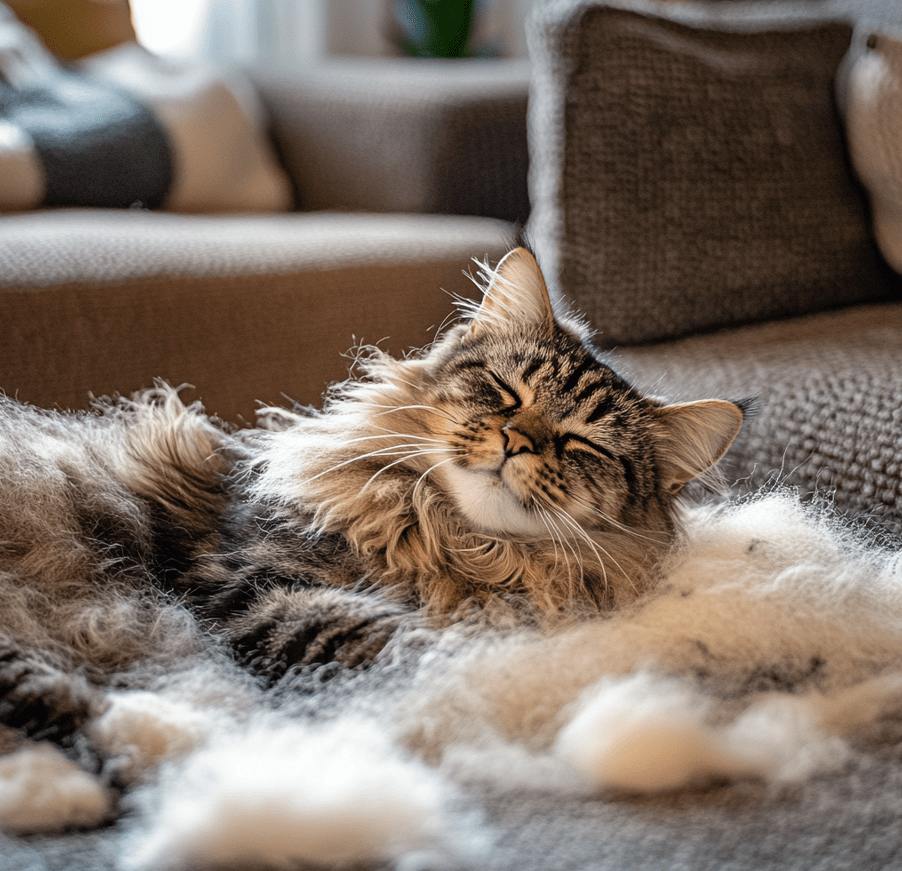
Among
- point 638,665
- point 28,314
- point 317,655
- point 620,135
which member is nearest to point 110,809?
point 317,655

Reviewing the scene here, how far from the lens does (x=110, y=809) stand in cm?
66

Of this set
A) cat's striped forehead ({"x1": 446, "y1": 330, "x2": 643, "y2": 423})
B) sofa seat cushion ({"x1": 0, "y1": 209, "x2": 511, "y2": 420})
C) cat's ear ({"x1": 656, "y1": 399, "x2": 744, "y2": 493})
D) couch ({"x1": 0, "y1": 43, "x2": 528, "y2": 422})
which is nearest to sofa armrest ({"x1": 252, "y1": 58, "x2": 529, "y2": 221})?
couch ({"x1": 0, "y1": 43, "x2": 528, "y2": 422})

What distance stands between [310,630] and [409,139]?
138 cm

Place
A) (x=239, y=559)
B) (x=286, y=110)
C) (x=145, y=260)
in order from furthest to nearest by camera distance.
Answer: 1. (x=286, y=110)
2. (x=145, y=260)
3. (x=239, y=559)

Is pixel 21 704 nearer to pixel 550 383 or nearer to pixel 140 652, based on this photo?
pixel 140 652

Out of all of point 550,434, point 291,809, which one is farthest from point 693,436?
point 291,809

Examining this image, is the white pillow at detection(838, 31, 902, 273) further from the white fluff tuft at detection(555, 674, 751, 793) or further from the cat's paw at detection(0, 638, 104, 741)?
the cat's paw at detection(0, 638, 104, 741)

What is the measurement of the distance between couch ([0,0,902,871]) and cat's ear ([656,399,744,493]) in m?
0.24

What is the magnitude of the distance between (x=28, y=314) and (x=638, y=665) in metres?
0.99

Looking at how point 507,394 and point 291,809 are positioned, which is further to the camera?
point 507,394

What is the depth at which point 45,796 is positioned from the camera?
65cm

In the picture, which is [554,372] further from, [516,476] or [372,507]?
[372,507]

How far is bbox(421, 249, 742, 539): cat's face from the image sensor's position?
993 mm

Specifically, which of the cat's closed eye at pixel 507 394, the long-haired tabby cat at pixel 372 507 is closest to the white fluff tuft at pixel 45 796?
the long-haired tabby cat at pixel 372 507
